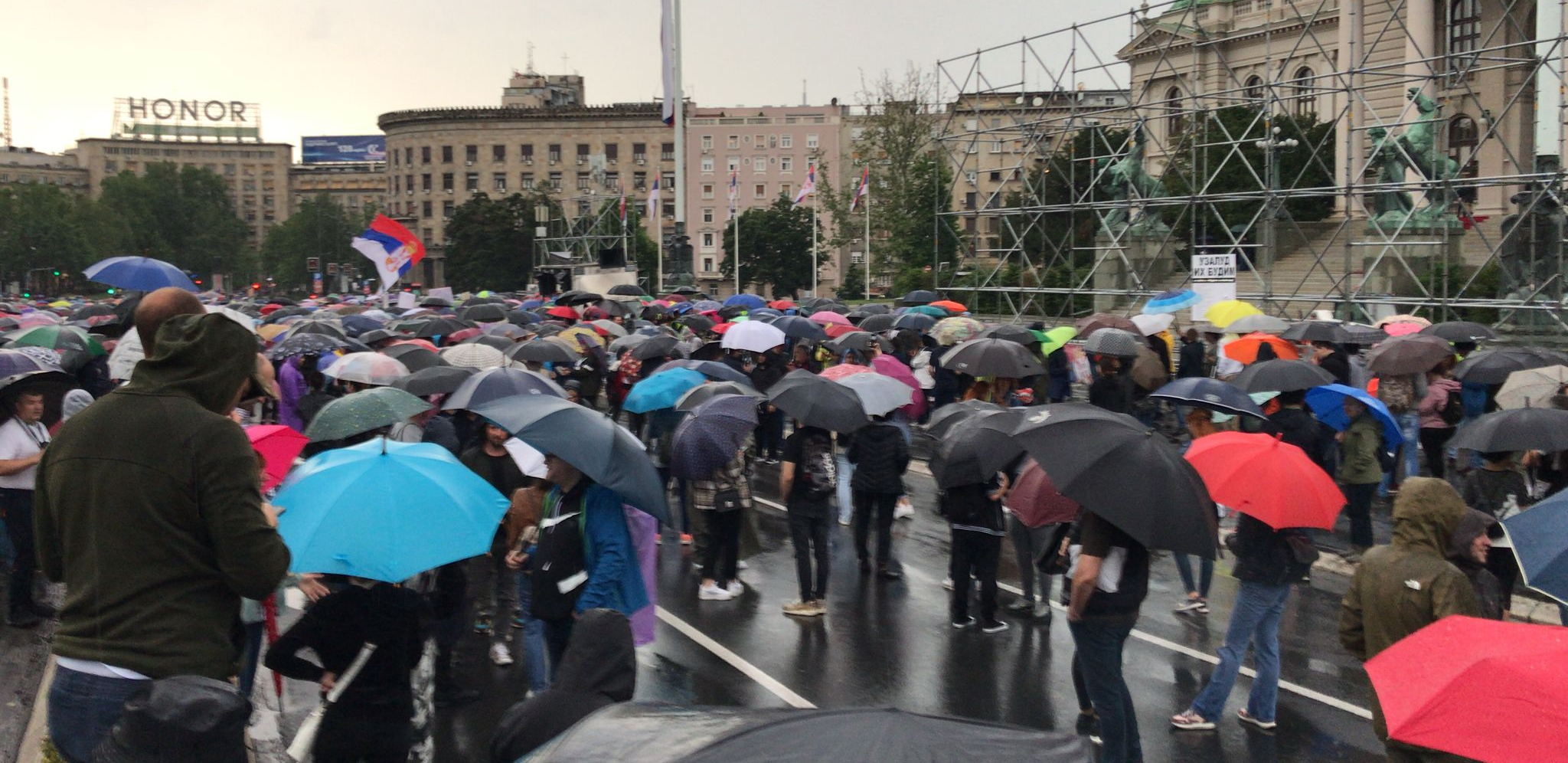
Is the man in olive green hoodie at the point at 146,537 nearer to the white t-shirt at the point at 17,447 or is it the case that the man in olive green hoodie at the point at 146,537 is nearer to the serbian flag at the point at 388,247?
the white t-shirt at the point at 17,447

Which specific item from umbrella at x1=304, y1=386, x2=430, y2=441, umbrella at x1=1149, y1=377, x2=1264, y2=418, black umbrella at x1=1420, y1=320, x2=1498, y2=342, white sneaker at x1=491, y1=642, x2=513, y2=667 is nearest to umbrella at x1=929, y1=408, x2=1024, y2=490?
umbrella at x1=1149, y1=377, x2=1264, y2=418

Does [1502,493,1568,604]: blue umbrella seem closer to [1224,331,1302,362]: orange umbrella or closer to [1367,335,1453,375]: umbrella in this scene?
[1367,335,1453,375]: umbrella

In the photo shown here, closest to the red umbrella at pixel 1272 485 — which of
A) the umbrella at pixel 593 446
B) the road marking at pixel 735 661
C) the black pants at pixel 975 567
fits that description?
the black pants at pixel 975 567

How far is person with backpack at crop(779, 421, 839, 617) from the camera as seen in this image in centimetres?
989

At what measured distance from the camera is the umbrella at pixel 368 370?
1088 cm

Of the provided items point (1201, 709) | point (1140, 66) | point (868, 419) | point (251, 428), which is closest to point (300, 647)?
point (251, 428)

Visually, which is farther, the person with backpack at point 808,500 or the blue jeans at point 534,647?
the person with backpack at point 808,500

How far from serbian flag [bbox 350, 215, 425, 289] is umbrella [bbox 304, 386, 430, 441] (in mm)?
15288

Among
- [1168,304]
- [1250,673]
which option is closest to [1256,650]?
[1250,673]

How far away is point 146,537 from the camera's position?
333 centimetres

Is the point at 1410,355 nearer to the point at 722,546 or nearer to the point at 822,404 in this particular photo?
the point at 822,404

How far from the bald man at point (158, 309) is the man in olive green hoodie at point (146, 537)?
71 centimetres

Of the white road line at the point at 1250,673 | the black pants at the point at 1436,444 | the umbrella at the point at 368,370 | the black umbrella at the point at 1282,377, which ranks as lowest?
the white road line at the point at 1250,673

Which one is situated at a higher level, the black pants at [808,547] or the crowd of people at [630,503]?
the crowd of people at [630,503]
